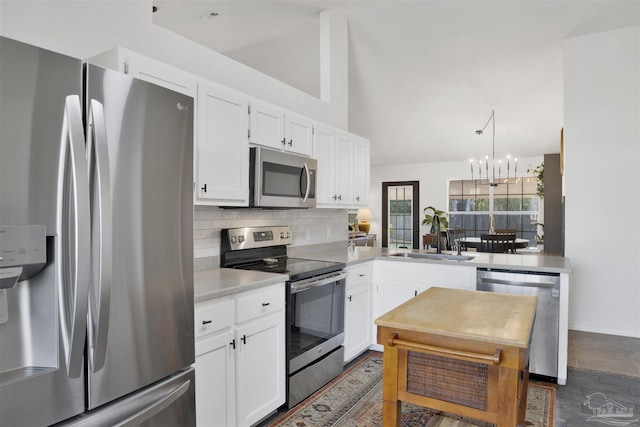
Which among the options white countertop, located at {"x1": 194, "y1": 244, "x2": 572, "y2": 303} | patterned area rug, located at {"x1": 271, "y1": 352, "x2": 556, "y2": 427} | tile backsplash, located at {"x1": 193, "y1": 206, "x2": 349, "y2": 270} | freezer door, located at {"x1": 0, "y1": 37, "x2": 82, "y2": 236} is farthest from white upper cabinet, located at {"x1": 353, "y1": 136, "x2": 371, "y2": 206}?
freezer door, located at {"x1": 0, "y1": 37, "x2": 82, "y2": 236}

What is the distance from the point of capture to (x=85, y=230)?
1.23 meters

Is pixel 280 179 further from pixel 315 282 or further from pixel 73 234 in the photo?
pixel 73 234

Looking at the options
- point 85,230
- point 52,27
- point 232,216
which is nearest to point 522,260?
point 232,216

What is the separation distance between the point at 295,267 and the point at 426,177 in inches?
289

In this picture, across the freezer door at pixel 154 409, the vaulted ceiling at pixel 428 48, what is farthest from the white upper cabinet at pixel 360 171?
the freezer door at pixel 154 409

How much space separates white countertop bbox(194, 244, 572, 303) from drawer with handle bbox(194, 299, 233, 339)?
0.04m

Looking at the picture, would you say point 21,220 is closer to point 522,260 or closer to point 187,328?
point 187,328

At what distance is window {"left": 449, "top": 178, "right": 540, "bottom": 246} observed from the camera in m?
8.71

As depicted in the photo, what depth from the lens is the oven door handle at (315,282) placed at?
261 centimetres

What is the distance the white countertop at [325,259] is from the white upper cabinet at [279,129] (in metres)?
0.94

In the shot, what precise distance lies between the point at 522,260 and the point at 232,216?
7.85 feet

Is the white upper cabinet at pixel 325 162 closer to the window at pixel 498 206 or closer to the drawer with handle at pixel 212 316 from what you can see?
the drawer with handle at pixel 212 316

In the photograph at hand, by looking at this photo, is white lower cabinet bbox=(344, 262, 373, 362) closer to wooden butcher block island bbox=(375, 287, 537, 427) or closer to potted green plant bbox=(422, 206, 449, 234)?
wooden butcher block island bbox=(375, 287, 537, 427)

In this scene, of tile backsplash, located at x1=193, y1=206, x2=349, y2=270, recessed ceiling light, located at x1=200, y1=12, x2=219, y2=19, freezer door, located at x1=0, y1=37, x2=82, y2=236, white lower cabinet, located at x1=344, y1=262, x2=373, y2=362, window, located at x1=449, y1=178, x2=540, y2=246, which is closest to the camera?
freezer door, located at x1=0, y1=37, x2=82, y2=236
